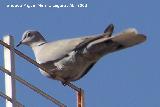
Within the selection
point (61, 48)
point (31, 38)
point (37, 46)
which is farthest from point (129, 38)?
point (31, 38)

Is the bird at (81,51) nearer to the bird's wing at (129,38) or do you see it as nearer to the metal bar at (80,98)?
the bird's wing at (129,38)

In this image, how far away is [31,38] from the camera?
5707 millimetres

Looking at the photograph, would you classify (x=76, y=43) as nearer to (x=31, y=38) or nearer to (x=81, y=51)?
(x=81, y=51)

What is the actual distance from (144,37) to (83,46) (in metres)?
0.77

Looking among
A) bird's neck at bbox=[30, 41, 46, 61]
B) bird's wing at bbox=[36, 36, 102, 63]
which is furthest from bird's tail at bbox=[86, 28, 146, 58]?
bird's neck at bbox=[30, 41, 46, 61]

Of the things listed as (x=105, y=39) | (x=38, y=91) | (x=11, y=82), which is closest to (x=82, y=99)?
(x=38, y=91)

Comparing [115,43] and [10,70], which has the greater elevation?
[10,70]

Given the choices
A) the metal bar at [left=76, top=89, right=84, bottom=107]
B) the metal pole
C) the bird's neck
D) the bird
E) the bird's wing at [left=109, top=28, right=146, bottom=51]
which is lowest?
the bird's neck

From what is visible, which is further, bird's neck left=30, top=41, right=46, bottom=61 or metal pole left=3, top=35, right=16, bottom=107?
bird's neck left=30, top=41, right=46, bottom=61

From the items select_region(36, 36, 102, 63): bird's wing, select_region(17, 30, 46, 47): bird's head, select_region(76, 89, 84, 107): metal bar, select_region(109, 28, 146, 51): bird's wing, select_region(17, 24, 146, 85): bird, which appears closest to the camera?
select_region(76, 89, 84, 107): metal bar

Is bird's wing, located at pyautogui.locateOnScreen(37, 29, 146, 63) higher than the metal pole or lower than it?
lower

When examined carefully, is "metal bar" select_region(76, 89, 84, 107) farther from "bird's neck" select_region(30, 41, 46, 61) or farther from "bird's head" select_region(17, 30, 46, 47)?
"bird's head" select_region(17, 30, 46, 47)

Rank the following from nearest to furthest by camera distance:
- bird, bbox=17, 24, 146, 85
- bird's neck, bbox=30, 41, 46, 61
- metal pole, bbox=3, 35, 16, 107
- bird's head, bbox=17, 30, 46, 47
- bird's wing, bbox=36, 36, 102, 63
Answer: metal pole, bbox=3, 35, 16, 107
bird, bbox=17, 24, 146, 85
bird's wing, bbox=36, 36, 102, 63
bird's neck, bbox=30, 41, 46, 61
bird's head, bbox=17, 30, 46, 47

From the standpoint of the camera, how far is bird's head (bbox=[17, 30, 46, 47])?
5.63m
